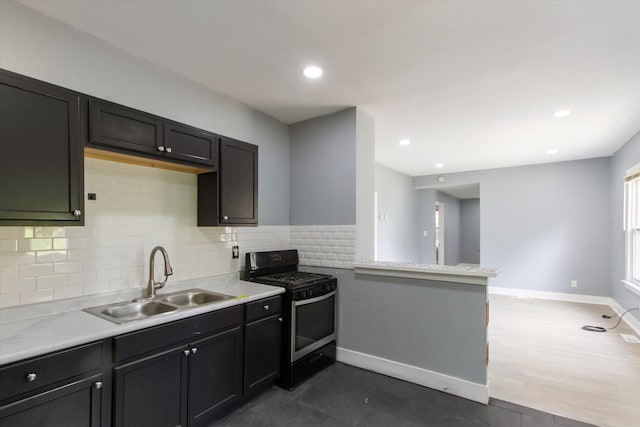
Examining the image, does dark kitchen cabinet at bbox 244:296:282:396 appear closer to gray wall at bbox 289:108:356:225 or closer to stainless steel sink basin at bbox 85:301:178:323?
stainless steel sink basin at bbox 85:301:178:323

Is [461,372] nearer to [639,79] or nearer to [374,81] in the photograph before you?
[374,81]

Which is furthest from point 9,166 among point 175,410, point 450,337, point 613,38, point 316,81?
point 613,38

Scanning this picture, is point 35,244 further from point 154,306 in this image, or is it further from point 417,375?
point 417,375

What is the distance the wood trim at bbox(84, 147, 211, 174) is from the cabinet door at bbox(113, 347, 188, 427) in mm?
1305

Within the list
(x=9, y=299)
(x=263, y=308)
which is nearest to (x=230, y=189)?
(x=263, y=308)

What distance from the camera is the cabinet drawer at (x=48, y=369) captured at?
51.8 inches

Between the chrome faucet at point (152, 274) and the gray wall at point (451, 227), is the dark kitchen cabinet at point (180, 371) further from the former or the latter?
the gray wall at point (451, 227)

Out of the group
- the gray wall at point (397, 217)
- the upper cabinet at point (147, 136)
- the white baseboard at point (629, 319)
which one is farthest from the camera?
the gray wall at point (397, 217)

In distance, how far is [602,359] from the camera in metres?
3.42

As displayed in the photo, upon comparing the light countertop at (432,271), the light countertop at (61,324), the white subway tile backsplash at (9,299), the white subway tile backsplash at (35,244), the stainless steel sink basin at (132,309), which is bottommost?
the stainless steel sink basin at (132,309)

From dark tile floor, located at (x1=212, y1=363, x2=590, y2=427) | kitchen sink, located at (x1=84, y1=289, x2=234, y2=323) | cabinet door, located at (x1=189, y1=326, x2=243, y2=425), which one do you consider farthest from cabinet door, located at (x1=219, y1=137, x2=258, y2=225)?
dark tile floor, located at (x1=212, y1=363, x2=590, y2=427)

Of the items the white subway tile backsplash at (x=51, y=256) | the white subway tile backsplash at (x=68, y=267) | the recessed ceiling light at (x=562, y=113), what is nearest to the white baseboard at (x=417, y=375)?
the white subway tile backsplash at (x=68, y=267)

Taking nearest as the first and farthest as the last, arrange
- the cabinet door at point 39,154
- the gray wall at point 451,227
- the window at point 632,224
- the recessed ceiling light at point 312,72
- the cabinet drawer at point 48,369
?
the cabinet drawer at point 48,369 < the cabinet door at point 39,154 < the recessed ceiling light at point 312,72 < the window at point 632,224 < the gray wall at point 451,227

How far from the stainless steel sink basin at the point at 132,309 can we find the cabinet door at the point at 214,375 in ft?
1.20
